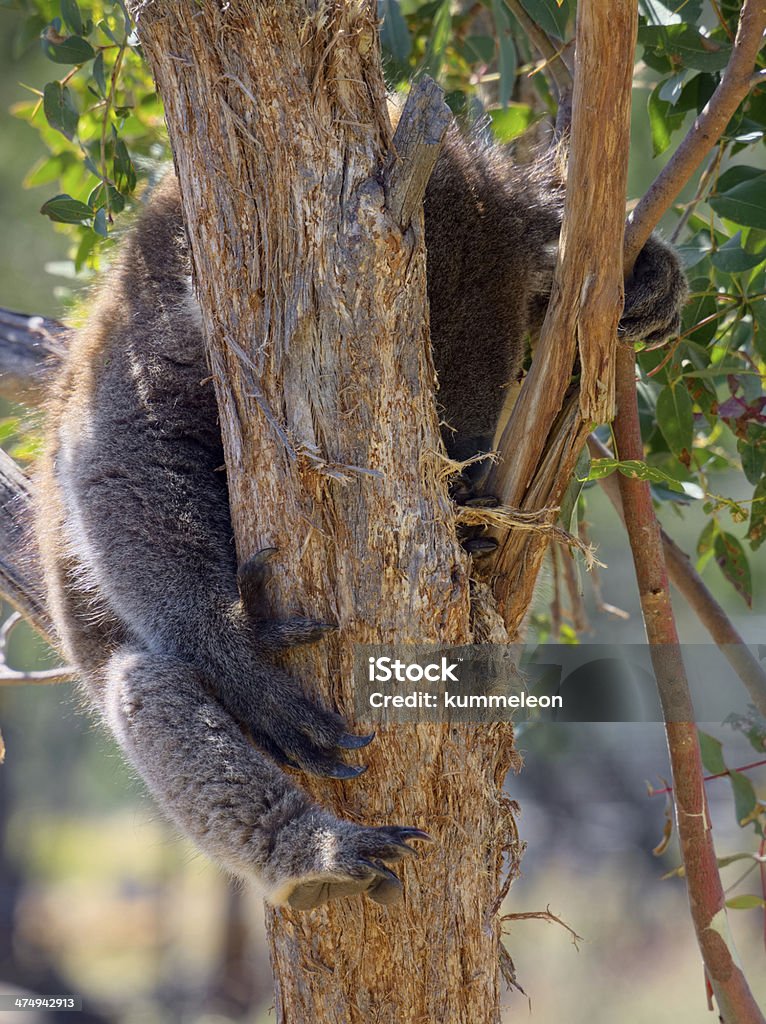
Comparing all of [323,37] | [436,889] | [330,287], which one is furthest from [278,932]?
[323,37]

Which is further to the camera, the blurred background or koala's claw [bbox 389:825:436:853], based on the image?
the blurred background

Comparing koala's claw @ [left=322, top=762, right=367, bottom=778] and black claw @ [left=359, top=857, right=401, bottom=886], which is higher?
koala's claw @ [left=322, top=762, right=367, bottom=778]

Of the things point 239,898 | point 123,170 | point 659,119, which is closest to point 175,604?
point 123,170

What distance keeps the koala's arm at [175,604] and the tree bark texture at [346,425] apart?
0.09 metres

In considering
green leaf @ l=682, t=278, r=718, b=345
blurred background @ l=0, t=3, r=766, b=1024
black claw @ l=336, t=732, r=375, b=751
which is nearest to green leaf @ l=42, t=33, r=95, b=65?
green leaf @ l=682, t=278, r=718, b=345

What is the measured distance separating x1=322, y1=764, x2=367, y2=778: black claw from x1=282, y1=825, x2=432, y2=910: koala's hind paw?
91 millimetres

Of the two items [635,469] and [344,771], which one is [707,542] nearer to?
[635,469]

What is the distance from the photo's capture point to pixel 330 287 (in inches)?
55.9

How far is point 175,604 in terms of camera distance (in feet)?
5.76

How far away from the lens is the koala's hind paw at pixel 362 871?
1.31m

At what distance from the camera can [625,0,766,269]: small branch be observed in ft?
4.91

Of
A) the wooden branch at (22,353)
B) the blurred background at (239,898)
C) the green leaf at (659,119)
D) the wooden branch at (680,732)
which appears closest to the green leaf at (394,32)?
the green leaf at (659,119)

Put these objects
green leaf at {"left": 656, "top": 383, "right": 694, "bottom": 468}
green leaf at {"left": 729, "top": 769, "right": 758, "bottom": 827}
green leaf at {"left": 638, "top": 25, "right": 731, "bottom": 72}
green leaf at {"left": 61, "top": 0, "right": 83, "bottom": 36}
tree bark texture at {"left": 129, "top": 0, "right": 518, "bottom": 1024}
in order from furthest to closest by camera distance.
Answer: green leaf at {"left": 729, "top": 769, "right": 758, "bottom": 827} < green leaf at {"left": 656, "top": 383, "right": 694, "bottom": 468} < green leaf at {"left": 61, "top": 0, "right": 83, "bottom": 36} < green leaf at {"left": 638, "top": 25, "right": 731, "bottom": 72} < tree bark texture at {"left": 129, "top": 0, "right": 518, "bottom": 1024}

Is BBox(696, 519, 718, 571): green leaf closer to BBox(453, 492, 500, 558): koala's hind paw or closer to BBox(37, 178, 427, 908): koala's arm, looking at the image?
BBox(453, 492, 500, 558): koala's hind paw
